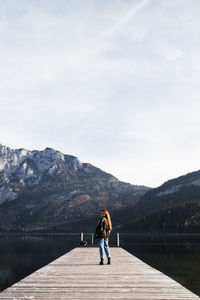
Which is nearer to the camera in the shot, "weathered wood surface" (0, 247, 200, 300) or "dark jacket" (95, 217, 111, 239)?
"weathered wood surface" (0, 247, 200, 300)

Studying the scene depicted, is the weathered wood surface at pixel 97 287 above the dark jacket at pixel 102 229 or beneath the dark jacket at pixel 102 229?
beneath

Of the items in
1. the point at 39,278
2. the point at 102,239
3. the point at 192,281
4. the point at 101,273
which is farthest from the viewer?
the point at 192,281

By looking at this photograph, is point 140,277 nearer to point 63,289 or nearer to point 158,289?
point 158,289

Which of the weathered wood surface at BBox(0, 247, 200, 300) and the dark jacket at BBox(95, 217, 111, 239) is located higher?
the dark jacket at BBox(95, 217, 111, 239)

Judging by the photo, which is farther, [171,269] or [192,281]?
[171,269]

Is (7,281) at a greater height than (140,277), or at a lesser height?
lesser

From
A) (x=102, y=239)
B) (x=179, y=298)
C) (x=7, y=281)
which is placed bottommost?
(x=7, y=281)

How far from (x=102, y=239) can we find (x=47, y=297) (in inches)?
384

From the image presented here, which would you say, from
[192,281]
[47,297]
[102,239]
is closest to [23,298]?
[47,297]

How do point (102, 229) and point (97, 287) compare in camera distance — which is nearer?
point (97, 287)

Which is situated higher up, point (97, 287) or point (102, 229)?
point (102, 229)

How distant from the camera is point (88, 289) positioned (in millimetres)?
11953

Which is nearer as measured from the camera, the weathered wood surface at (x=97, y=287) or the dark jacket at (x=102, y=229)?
the weathered wood surface at (x=97, y=287)

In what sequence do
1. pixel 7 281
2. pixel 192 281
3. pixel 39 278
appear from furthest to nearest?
1. pixel 7 281
2. pixel 192 281
3. pixel 39 278
